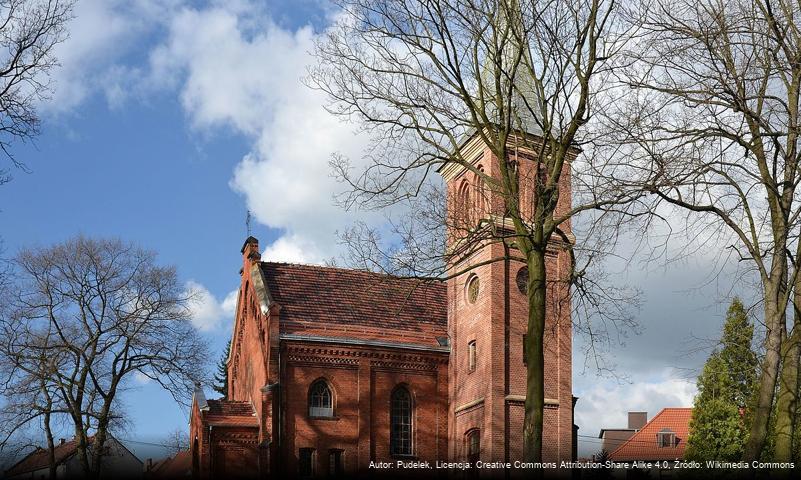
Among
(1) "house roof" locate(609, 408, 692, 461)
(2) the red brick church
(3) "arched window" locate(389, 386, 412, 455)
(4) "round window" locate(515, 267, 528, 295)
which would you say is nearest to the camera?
(2) the red brick church

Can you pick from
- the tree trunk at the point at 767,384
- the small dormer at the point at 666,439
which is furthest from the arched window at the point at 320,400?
the small dormer at the point at 666,439

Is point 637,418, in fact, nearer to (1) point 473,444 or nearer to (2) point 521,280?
(1) point 473,444

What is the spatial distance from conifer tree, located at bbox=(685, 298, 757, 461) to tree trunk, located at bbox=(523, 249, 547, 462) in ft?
73.8

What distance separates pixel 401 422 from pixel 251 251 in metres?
8.35

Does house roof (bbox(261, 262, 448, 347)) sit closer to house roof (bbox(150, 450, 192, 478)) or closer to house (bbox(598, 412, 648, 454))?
house roof (bbox(150, 450, 192, 478))

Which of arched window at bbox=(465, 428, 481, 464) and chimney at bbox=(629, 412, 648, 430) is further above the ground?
arched window at bbox=(465, 428, 481, 464)

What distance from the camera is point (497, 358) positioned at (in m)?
29.5

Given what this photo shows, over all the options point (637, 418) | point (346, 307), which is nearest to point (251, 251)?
point (346, 307)

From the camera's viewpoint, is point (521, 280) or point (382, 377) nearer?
point (521, 280)

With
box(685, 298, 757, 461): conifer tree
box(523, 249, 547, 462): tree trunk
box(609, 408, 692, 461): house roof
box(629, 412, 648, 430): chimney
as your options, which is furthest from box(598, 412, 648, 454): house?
box(523, 249, 547, 462): tree trunk

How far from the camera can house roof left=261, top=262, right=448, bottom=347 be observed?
31.7 m

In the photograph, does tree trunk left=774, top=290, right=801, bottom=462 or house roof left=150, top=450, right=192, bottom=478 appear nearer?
tree trunk left=774, top=290, right=801, bottom=462

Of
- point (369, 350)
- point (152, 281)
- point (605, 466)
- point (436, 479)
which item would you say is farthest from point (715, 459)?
point (152, 281)

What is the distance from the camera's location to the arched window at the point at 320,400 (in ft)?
102
